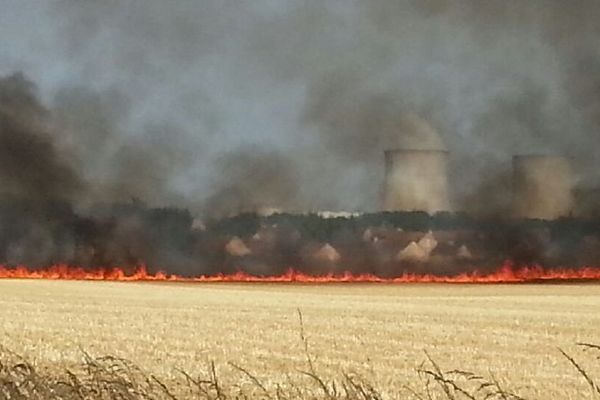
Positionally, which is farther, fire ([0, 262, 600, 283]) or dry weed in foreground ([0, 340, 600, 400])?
fire ([0, 262, 600, 283])

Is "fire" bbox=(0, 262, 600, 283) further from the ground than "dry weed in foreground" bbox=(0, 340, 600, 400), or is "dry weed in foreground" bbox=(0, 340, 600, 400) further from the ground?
"fire" bbox=(0, 262, 600, 283)

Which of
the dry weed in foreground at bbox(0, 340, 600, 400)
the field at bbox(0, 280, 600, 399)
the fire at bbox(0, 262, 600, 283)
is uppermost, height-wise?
the fire at bbox(0, 262, 600, 283)

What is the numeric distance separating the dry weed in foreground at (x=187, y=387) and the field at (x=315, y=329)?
15cm

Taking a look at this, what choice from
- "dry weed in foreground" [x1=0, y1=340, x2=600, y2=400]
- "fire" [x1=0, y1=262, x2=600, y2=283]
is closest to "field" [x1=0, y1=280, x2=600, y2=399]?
"dry weed in foreground" [x1=0, y1=340, x2=600, y2=400]

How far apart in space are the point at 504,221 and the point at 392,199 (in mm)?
1999

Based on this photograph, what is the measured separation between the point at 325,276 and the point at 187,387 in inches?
418

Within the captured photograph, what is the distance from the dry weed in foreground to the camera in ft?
20.0

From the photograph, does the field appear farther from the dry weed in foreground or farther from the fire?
the fire

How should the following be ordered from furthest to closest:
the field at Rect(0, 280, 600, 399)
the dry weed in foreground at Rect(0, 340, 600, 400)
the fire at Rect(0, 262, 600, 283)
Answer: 1. the fire at Rect(0, 262, 600, 283)
2. the field at Rect(0, 280, 600, 399)
3. the dry weed in foreground at Rect(0, 340, 600, 400)

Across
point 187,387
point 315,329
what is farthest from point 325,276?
point 187,387

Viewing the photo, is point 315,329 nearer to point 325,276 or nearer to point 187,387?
point 187,387

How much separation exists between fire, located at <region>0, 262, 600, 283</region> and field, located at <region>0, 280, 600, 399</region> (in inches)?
12.7

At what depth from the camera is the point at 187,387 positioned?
7.06 metres

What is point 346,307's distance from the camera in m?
13.8
